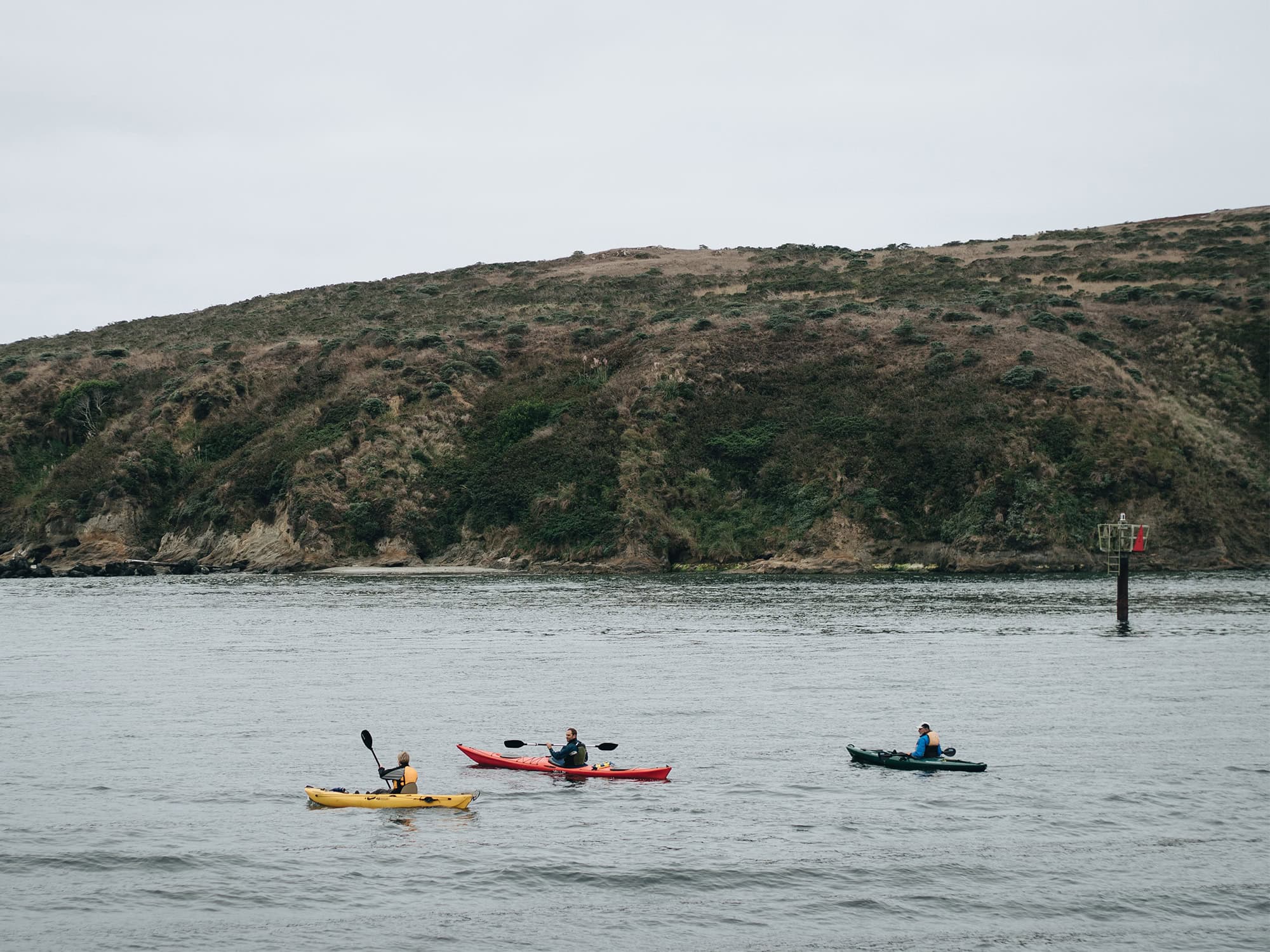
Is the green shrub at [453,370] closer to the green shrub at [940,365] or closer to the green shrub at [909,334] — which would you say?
the green shrub at [909,334]

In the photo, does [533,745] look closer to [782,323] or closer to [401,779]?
[401,779]

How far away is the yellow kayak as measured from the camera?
34.0 m

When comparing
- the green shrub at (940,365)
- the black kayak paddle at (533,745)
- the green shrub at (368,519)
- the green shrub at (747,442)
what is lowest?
the black kayak paddle at (533,745)

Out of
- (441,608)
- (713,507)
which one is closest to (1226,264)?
(713,507)

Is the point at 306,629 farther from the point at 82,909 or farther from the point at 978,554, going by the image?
the point at 978,554

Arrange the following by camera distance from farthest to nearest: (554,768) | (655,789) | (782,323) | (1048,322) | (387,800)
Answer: (782,323)
(1048,322)
(554,768)
(655,789)
(387,800)

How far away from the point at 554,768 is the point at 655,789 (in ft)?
12.1

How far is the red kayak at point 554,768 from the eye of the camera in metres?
36.6

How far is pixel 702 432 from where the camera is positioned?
11794 cm

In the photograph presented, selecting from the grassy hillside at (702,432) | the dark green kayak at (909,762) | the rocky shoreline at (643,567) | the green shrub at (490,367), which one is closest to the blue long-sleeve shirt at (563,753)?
the dark green kayak at (909,762)

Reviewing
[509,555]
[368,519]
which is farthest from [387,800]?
[368,519]

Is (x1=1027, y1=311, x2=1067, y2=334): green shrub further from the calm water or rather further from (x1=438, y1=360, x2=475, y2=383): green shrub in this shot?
the calm water

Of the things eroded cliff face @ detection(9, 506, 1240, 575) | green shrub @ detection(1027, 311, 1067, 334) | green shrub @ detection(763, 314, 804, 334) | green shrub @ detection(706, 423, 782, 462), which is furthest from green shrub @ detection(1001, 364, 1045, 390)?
green shrub @ detection(763, 314, 804, 334)

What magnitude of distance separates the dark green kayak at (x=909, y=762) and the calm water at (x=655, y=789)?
43 centimetres
